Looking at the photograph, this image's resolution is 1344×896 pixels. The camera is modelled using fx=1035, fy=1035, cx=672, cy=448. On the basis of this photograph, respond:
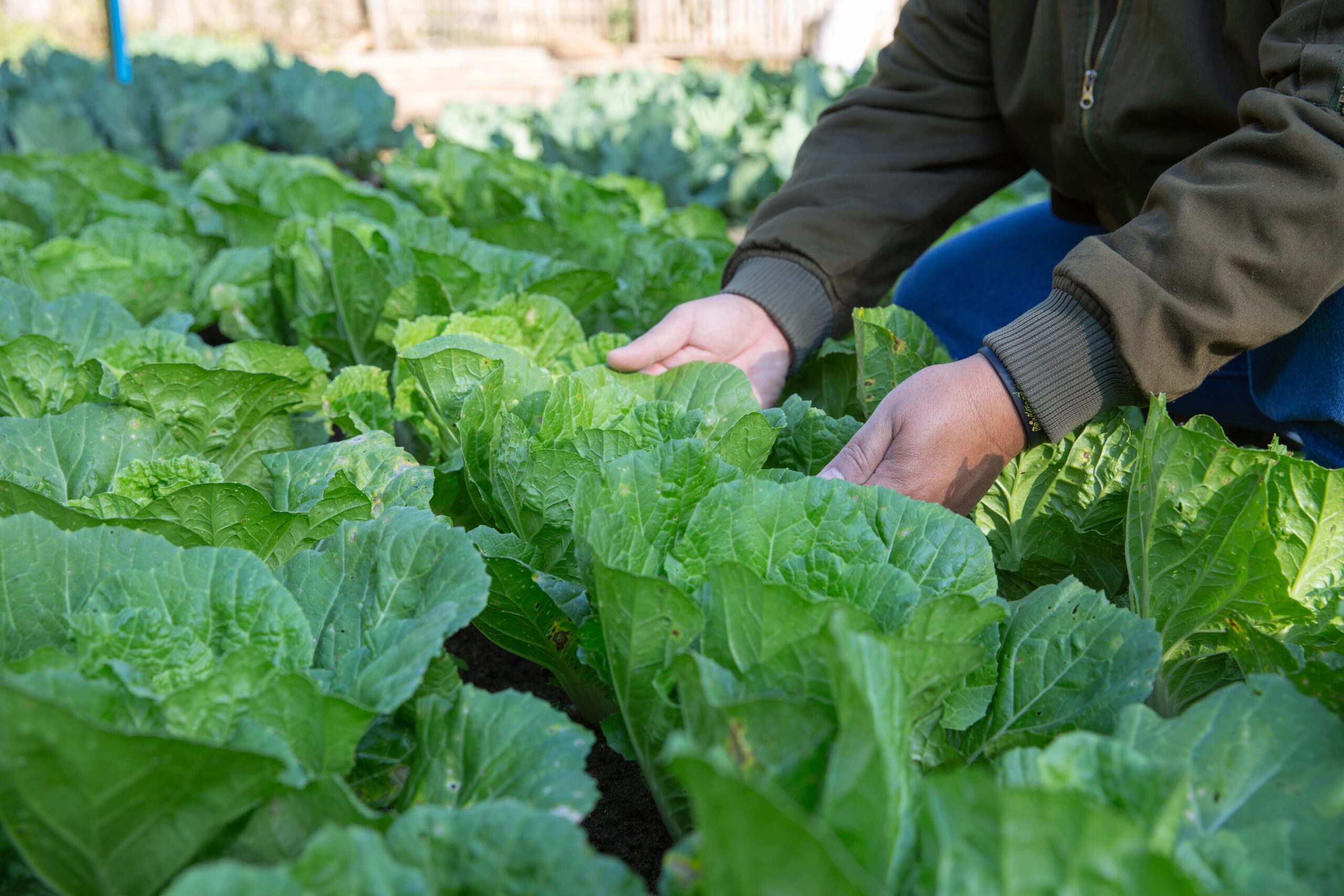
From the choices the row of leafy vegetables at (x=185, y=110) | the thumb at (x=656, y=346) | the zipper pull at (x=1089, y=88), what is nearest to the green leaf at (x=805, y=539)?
the thumb at (x=656, y=346)

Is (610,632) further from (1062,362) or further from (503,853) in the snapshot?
(1062,362)

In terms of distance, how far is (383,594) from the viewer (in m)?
1.42

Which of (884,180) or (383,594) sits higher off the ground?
(884,180)

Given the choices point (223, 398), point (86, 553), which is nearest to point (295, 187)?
point (223, 398)

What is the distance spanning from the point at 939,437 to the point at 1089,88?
995 mm

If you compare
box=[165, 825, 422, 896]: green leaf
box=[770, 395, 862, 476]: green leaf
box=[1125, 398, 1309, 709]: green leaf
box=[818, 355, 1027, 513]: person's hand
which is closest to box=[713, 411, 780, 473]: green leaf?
box=[818, 355, 1027, 513]: person's hand

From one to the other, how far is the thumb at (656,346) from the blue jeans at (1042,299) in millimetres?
876

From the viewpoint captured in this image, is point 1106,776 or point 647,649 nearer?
point 1106,776

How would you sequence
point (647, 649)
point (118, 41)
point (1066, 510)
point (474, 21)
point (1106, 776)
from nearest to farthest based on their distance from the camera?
point (1106, 776) < point (647, 649) < point (1066, 510) < point (118, 41) < point (474, 21)

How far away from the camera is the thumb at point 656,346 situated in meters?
2.22

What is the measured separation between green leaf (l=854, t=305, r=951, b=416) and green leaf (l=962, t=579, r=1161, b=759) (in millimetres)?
687

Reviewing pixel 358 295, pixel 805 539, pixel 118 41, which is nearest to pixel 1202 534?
pixel 805 539

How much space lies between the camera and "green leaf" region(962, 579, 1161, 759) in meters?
1.39

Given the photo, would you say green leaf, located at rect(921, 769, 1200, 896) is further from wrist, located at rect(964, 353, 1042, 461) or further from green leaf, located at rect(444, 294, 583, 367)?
green leaf, located at rect(444, 294, 583, 367)
